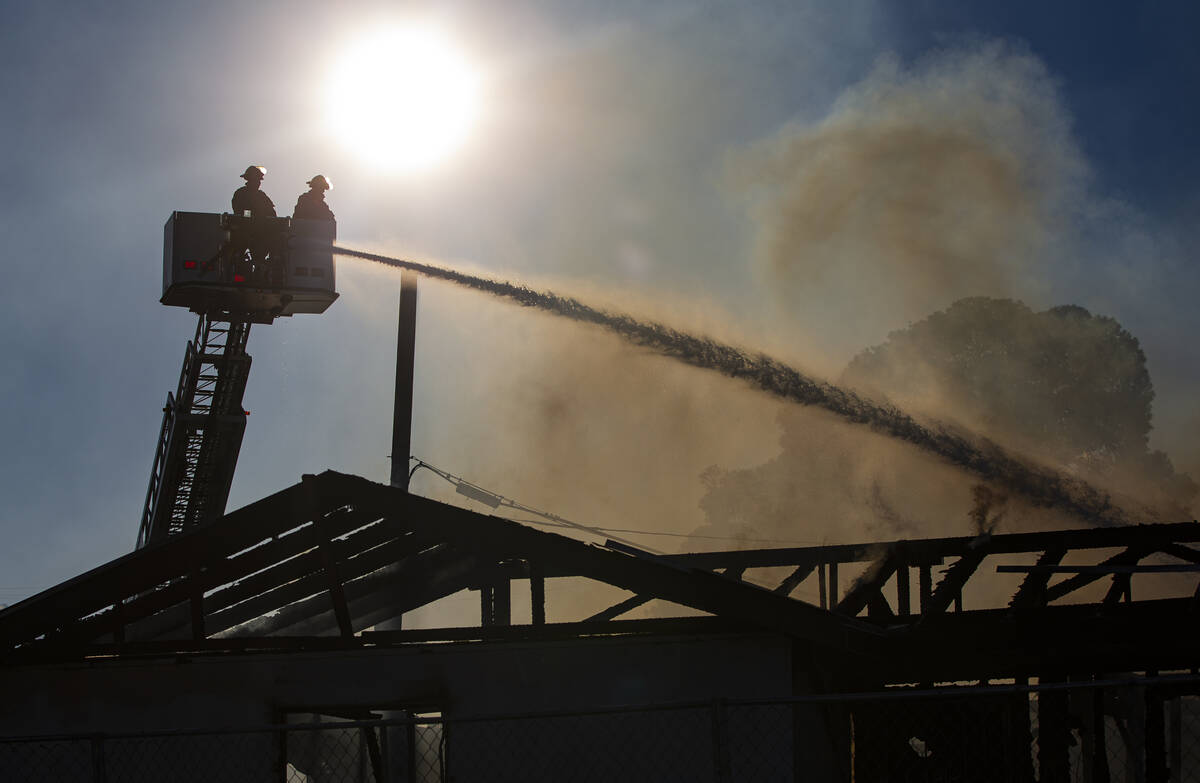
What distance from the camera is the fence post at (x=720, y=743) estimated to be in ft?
25.1

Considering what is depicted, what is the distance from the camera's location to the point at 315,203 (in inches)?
867

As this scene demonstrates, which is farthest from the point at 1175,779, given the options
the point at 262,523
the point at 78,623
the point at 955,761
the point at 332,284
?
the point at 332,284

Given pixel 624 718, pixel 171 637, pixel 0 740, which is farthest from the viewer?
pixel 171 637

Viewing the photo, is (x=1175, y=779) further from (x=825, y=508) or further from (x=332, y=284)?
(x=825, y=508)

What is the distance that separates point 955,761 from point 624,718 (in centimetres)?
330

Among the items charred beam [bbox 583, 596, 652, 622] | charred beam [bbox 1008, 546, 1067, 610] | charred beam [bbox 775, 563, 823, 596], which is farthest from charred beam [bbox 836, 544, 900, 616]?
charred beam [bbox 583, 596, 652, 622]

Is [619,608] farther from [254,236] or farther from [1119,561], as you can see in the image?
[254,236]

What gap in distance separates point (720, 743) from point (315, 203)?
16.5 metres

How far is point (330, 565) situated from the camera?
37.2ft

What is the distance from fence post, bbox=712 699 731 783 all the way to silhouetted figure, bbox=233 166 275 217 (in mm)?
15815

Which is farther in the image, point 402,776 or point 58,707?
point 402,776

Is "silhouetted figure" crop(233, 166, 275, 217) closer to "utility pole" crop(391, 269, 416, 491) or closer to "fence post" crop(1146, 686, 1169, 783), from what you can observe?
"utility pole" crop(391, 269, 416, 491)

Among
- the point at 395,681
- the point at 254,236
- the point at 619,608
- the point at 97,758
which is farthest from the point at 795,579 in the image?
the point at 254,236

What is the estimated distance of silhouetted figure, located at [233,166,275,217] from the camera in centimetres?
2100
